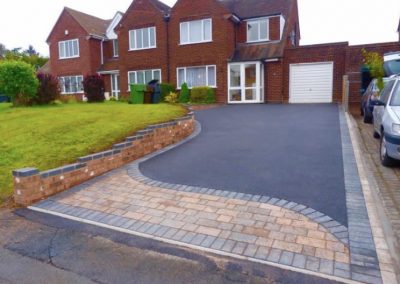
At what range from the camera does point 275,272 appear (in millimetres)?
3266

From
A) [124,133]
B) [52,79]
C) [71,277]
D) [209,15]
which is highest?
[209,15]

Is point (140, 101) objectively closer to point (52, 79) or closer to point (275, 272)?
point (52, 79)

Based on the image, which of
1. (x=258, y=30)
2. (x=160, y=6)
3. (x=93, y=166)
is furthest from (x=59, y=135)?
(x=160, y=6)

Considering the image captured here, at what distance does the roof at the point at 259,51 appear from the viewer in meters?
20.1

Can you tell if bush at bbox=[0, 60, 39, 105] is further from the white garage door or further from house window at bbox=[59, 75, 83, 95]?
the white garage door

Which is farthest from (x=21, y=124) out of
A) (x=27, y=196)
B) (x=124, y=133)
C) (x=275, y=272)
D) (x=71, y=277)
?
(x=275, y=272)

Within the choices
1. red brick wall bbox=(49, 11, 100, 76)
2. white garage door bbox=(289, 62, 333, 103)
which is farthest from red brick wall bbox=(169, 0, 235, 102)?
red brick wall bbox=(49, 11, 100, 76)

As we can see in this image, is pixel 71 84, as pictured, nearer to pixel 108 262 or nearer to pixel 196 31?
pixel 196 31

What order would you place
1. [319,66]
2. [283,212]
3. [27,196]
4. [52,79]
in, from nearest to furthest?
[283,212] → [27,196] → [52,79] → [319,66]

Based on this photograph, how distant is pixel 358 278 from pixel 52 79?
1663cm

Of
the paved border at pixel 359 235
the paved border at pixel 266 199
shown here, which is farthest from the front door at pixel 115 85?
the paved border at pixel 359 235

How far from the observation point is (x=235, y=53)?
21.5 meters

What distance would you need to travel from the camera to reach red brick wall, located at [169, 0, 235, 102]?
2072 centimetres

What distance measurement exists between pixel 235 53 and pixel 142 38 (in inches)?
264
